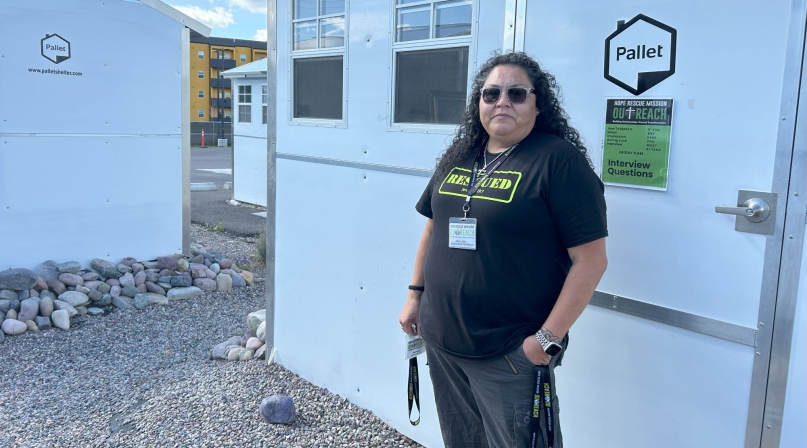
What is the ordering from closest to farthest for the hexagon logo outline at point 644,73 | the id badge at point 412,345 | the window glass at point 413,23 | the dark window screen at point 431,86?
the hexagon logo outline at point 644,73
the id badge at point 412,345
the dark window screen at point 431,86
the window glass at point 413,23

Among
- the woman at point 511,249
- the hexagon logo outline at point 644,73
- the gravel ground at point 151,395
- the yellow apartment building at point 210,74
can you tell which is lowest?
the gravel ground at point 151,395

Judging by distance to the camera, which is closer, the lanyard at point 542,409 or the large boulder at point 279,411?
the lanyard at point 542,409

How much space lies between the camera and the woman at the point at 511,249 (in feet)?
7.40

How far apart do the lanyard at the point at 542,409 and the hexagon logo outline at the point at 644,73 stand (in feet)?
3.71

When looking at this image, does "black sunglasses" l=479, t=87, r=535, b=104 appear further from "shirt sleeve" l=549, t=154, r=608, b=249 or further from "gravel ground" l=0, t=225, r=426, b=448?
"gravel ground" l=0, t=225, r=426, b=448

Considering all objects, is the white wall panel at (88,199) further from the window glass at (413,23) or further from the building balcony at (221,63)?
the building balcony at (221,63)

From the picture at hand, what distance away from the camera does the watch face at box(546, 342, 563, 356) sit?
2.25 m

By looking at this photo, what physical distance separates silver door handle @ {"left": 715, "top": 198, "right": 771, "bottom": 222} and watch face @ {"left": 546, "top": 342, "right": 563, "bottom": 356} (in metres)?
0.77

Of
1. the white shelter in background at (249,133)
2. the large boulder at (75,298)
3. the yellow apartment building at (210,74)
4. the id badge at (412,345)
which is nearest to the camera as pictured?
the id badge at (412,345)

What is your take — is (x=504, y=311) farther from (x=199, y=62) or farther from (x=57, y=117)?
(x=199, y=62)

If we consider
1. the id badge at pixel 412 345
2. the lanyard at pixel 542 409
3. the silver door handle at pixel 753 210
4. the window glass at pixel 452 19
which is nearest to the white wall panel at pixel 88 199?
the window glass at pixel 452 19

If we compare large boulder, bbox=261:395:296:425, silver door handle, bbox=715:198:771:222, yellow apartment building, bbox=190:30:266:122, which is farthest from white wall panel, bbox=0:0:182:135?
yellow apartment building, bbox=190:30:266:122

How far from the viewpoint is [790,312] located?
2289 mm

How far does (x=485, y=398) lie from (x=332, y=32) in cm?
263
